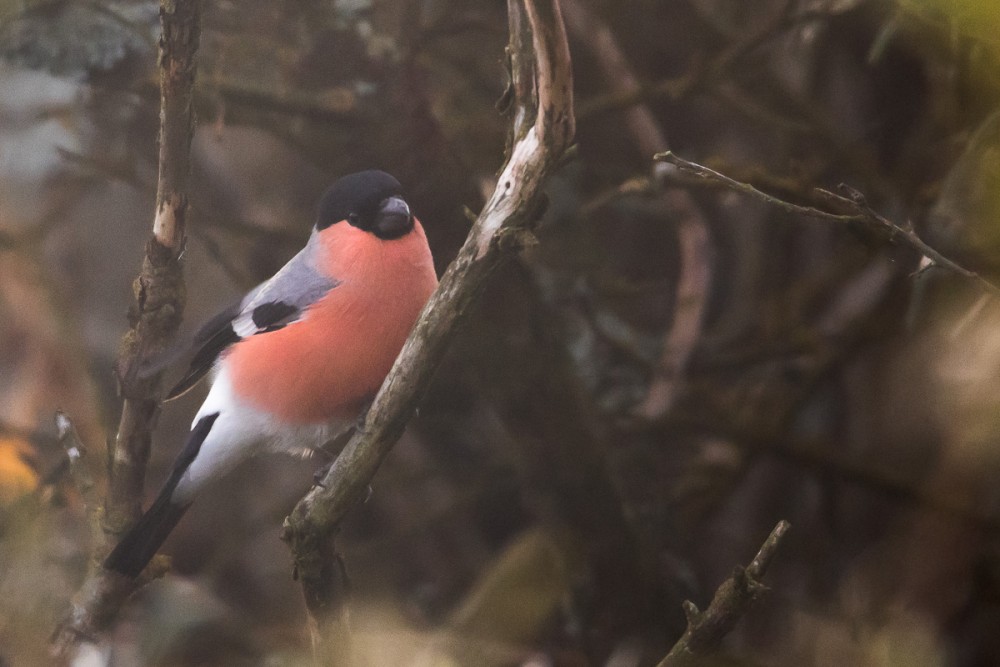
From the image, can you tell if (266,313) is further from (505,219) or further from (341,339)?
(505,219)

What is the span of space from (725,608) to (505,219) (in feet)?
1.07

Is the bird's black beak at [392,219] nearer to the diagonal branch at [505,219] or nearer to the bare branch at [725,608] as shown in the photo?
the diagonal branch at [505,219]

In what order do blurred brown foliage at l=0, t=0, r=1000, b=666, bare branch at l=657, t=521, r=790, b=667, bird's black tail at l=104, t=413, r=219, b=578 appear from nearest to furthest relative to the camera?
bare branch at l=657, t=521, r=790, b=667, bird's black tail at l=104, t=413, r=219, b=578, blurred brown foliage at l=0, t=0, r=1000, b=666

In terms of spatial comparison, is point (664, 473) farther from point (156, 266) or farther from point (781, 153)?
point (156, 266)

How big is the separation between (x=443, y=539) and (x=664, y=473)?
0.31 metres

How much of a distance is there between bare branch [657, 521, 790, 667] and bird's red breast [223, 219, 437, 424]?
34 centimetres

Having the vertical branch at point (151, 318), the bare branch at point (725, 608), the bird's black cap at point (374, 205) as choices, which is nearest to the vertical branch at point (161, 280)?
the vertical branch at point (151, 318)

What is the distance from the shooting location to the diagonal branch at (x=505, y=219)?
2.42 ft

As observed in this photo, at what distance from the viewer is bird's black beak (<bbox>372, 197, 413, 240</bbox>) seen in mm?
936

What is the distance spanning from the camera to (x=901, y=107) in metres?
1.35

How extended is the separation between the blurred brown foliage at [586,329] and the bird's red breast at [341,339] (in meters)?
0.06

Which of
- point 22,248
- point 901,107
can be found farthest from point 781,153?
point 22,248

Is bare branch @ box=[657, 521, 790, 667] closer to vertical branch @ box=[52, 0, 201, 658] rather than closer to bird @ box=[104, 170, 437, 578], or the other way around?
bird @ box=[104, 170, 437, 578]

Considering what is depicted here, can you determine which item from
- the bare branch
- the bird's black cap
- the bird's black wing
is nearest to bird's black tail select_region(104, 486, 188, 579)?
the bird's black wing
